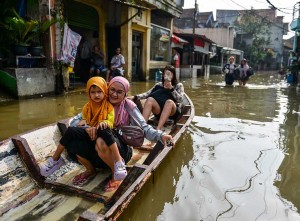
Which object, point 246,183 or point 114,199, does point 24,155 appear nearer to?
point 114,199

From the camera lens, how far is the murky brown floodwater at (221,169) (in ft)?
9.37

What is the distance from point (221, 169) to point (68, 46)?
6.77 meters

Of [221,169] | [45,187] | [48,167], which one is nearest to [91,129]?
[48,167]

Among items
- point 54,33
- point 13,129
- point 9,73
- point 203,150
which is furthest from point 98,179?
point 54,33

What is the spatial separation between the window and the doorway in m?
1.15

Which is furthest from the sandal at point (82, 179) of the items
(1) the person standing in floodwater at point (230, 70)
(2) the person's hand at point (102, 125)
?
(1) the person standing in floodwater at point (230, 70)

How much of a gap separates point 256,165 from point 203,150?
908 millimetres

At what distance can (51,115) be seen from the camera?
650cm

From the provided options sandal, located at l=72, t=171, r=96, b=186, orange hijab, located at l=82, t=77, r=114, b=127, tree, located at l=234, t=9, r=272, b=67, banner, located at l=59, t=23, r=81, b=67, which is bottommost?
sandal, located at l=72, t=171, r=96, b=186

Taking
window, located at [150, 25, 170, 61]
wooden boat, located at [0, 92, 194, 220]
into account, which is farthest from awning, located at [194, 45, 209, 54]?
wooden boat, located at [0, 92, 194, 220]

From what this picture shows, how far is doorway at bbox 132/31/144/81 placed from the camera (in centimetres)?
1540

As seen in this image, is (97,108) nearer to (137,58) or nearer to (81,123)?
(81,123)

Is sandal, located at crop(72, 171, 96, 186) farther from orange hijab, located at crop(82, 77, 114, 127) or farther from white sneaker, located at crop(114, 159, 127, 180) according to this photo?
orange hijab, located at crop(82, 77, 114, 127)

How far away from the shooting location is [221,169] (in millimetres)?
3889
